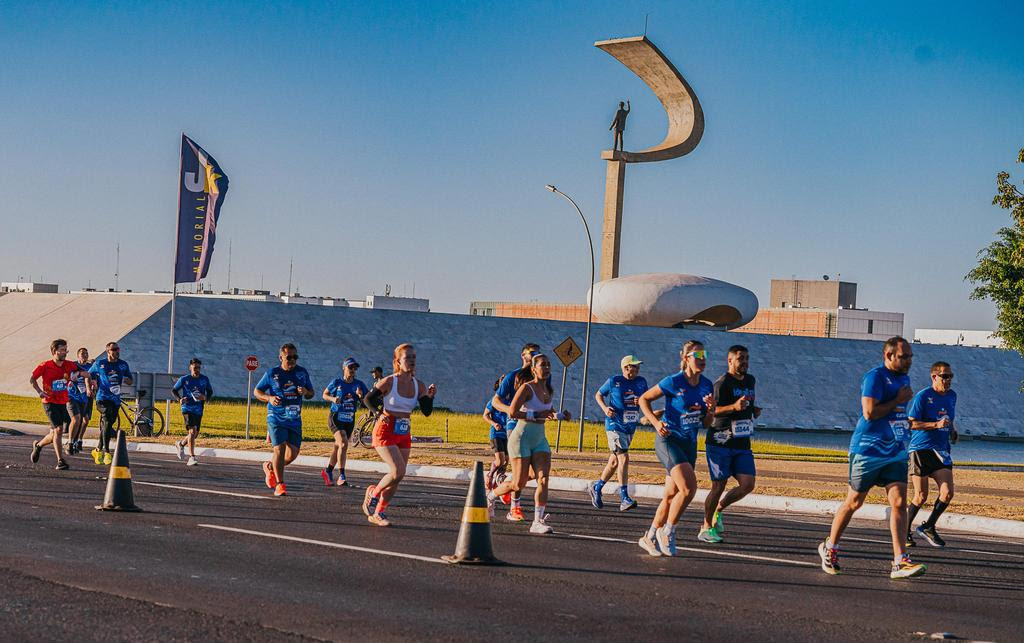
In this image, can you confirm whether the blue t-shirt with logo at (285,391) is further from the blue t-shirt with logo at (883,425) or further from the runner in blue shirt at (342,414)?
the blue t-shirt with logo at (883,425)

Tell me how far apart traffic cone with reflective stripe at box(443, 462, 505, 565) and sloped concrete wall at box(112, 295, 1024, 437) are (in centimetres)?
3512

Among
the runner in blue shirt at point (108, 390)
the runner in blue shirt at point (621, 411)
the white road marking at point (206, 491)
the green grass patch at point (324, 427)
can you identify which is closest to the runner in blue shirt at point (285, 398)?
the white road marking at point (206, 491)

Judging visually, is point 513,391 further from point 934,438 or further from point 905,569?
point 905,569

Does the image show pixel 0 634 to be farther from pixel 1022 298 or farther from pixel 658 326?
pixel 658 326

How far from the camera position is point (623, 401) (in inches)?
591

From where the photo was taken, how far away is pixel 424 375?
50.1m

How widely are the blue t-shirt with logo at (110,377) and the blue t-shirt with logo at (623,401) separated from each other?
8.07m

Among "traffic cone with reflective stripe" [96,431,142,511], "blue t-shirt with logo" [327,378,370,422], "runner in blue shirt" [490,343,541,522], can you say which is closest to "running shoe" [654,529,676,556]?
"runner in blue shirt" [490,343,541,522]

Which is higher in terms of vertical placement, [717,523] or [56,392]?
[56,392]

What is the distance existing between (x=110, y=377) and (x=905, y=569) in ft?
43.1

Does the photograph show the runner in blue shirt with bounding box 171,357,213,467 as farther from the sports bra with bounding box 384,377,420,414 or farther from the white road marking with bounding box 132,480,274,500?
the sports bra with bounding box 384,377,420,414

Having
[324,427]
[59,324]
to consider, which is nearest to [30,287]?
[59,324]

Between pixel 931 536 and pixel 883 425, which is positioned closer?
pixel 883 425

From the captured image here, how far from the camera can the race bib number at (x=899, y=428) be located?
9.90 m
